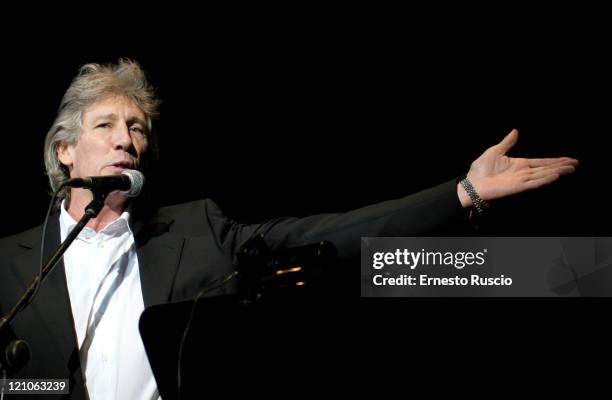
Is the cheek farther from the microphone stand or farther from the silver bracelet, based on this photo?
the silver bracelet

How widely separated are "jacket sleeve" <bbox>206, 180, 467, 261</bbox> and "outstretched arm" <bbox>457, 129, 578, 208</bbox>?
6 cm

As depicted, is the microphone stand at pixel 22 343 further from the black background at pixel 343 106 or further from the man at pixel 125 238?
the black background at pixel 343 106

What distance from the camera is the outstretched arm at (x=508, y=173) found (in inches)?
66.2

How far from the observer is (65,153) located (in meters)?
2.56

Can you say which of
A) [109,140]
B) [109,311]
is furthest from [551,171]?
[109,140]

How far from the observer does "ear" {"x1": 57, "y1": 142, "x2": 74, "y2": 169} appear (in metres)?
2.52

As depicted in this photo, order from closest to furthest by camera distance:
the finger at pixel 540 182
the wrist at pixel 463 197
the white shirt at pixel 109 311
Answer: the finger at pixel 540 182, the wrist at pixel 463 197, the white shirt at pixel 109 311

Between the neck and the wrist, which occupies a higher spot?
the neck

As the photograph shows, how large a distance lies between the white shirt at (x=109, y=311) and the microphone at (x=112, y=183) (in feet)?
1.18

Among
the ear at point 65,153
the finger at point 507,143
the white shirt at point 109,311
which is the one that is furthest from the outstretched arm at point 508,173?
the ear at point 65,153

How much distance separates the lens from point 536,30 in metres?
2.42

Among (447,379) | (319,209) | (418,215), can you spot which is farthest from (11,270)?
(447,379)

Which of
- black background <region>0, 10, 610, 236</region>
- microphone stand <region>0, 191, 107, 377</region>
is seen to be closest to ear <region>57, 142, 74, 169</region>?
black background <region>0, 10, 610, 236</region>

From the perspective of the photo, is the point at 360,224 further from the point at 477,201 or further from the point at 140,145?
the point at 140,145
